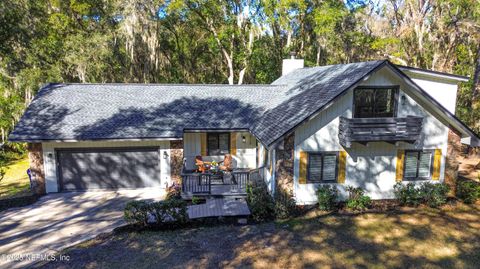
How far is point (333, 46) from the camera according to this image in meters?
27.8

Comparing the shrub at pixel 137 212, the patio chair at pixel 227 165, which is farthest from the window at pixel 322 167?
the shrub at pixel 137 212

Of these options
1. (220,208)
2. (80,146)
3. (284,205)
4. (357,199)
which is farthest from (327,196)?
(80,146)

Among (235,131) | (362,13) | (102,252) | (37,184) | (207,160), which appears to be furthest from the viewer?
(362,13)

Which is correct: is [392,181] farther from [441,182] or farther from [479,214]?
[479,214]

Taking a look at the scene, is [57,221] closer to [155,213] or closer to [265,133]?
[155,213]

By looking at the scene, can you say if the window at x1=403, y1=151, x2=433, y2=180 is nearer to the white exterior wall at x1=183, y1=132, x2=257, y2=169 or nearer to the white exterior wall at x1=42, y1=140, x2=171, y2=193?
the white exterior wall at x1=183, y1=132, x2=257, y2=169

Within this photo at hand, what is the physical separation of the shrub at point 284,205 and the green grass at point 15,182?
38.2 feet

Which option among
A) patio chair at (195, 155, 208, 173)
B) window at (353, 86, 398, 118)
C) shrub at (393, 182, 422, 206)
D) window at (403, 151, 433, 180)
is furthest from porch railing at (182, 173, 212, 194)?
window at (403, 151, 433, 180)

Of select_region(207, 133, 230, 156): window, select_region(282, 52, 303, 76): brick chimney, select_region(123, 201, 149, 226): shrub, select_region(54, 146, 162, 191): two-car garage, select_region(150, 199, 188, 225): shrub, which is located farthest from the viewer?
select_region(282, 52, 303, 76): brick chimney

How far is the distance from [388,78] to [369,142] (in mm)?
2546

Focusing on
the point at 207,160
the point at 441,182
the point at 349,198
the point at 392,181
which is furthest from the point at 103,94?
the point at 441,182

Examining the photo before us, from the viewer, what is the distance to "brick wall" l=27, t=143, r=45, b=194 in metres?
13.2

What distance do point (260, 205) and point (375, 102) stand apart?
5962 millimetres

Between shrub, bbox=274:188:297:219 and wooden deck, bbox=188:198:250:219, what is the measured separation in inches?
43.3
